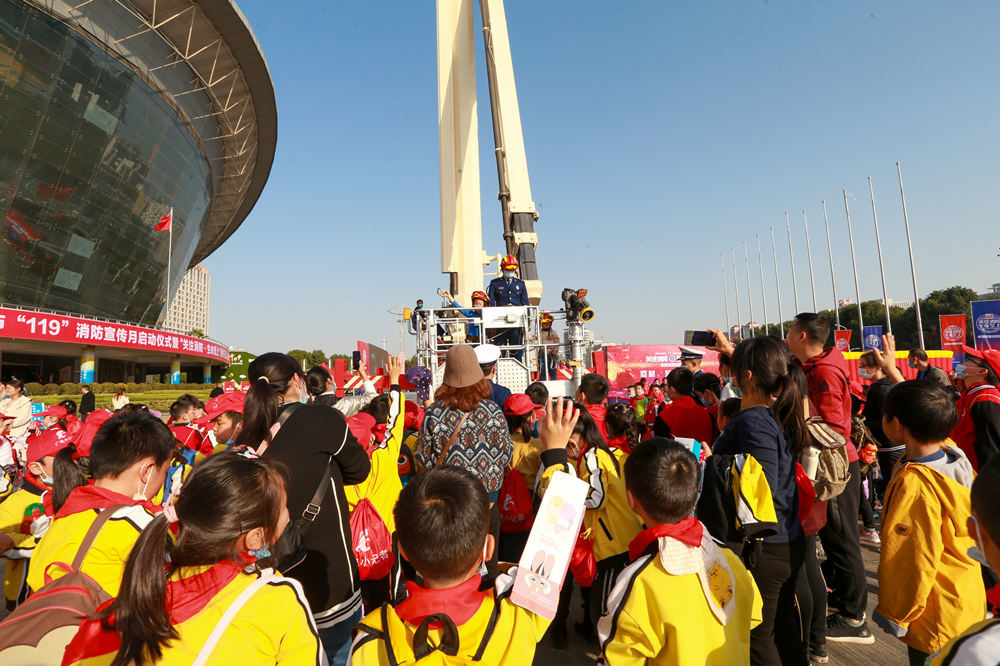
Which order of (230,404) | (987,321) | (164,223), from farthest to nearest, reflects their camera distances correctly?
(164,223)
(987,321)
(230,404)

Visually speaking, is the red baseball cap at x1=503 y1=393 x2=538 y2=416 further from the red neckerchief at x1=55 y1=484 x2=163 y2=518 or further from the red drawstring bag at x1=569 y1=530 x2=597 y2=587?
the red neckerchief at x1=55 y1=484 x2=163 y2=518

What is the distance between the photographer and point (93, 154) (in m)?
27.8

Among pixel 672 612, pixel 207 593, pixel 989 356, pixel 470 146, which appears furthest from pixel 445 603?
pixel 470 146

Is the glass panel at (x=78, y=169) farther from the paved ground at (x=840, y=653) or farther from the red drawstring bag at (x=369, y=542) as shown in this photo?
the paved ground at (x=840, y=653)

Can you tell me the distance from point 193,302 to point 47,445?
156 meters

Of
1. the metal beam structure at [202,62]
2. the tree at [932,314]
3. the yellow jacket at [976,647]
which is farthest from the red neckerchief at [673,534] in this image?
the tree at [932,314]

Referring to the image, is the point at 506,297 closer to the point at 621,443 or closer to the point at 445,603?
the point at 621,443

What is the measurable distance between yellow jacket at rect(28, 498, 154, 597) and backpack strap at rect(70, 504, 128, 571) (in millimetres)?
12

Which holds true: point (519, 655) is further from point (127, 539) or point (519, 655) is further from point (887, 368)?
point (887, 368)

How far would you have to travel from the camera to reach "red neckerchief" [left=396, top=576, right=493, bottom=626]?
1.38 metres

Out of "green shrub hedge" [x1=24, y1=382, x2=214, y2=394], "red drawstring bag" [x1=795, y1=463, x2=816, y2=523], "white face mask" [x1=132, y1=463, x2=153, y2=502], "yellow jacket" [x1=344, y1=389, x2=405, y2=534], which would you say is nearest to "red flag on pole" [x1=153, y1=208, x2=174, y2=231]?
"green shrub hedge" [x1=24, y1=382, x2=214, y2=394]

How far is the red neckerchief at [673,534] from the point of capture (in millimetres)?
1700

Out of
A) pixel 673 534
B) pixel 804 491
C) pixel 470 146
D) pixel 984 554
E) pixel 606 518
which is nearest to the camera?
pixel 984 554

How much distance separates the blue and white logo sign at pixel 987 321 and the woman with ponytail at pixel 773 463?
1484 centimetres
